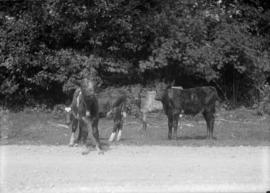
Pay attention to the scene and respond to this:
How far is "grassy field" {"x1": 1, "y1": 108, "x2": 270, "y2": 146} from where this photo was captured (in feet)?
48.1

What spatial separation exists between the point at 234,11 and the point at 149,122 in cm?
768

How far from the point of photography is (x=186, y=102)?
15.7 meters

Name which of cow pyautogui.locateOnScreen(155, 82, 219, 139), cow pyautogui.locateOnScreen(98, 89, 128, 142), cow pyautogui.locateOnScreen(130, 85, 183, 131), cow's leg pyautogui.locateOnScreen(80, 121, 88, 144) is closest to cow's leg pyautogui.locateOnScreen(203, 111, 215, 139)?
cow pyautogui.locateOnScreen(155, 82, 219, 139)

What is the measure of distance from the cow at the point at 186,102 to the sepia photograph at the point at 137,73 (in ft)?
0.10

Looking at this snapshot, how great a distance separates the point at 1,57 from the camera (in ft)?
72.3

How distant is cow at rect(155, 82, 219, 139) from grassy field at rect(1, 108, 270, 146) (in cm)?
60

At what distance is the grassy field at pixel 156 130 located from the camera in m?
14.7

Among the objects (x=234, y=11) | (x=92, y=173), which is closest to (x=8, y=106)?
(x=234, y=11)

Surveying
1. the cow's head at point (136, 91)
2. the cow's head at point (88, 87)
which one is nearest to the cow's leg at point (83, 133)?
the cow's head at point (88, 87)

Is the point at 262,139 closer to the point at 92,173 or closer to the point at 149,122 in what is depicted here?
the point at 149,122

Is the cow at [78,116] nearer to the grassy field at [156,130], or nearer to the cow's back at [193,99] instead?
the grassy field at [156,130]

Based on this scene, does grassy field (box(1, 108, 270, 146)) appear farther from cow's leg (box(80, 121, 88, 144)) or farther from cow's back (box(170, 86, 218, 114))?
cow's back (box(170, 86, 218, 114))

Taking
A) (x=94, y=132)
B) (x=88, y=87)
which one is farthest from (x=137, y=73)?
(x=88, y=87)

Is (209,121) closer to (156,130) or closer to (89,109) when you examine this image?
(156,130)
